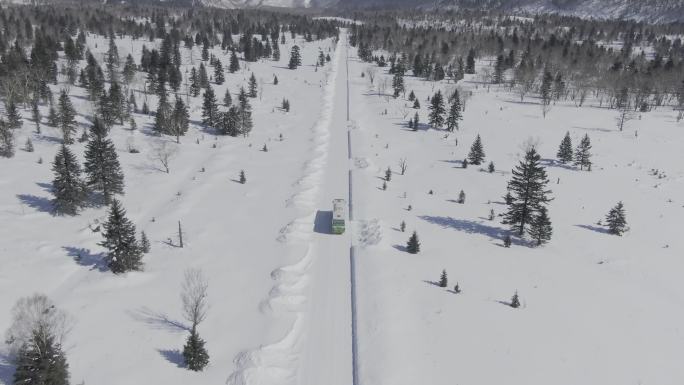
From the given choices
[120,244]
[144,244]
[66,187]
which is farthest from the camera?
[66,187]

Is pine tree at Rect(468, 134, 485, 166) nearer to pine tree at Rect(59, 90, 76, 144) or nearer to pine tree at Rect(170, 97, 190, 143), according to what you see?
pine tree at Rect(170, 97, 190, 143)

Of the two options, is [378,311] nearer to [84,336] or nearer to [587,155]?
[84,336]

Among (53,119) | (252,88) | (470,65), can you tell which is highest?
(470,65)

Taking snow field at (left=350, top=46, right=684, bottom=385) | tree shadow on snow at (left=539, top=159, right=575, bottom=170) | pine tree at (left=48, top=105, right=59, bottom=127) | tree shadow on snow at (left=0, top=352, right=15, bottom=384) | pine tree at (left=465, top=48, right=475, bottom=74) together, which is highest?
pine tree at (left=465, top=48, right=475, bottom=74)

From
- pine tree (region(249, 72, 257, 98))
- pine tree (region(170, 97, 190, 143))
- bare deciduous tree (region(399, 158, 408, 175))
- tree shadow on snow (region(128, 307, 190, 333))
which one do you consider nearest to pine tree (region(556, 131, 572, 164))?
bare deciduous tree (region(399, 158, 408, 175))

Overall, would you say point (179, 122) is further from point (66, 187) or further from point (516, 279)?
point (516, 279)

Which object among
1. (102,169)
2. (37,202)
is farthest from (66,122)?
(102,169)
